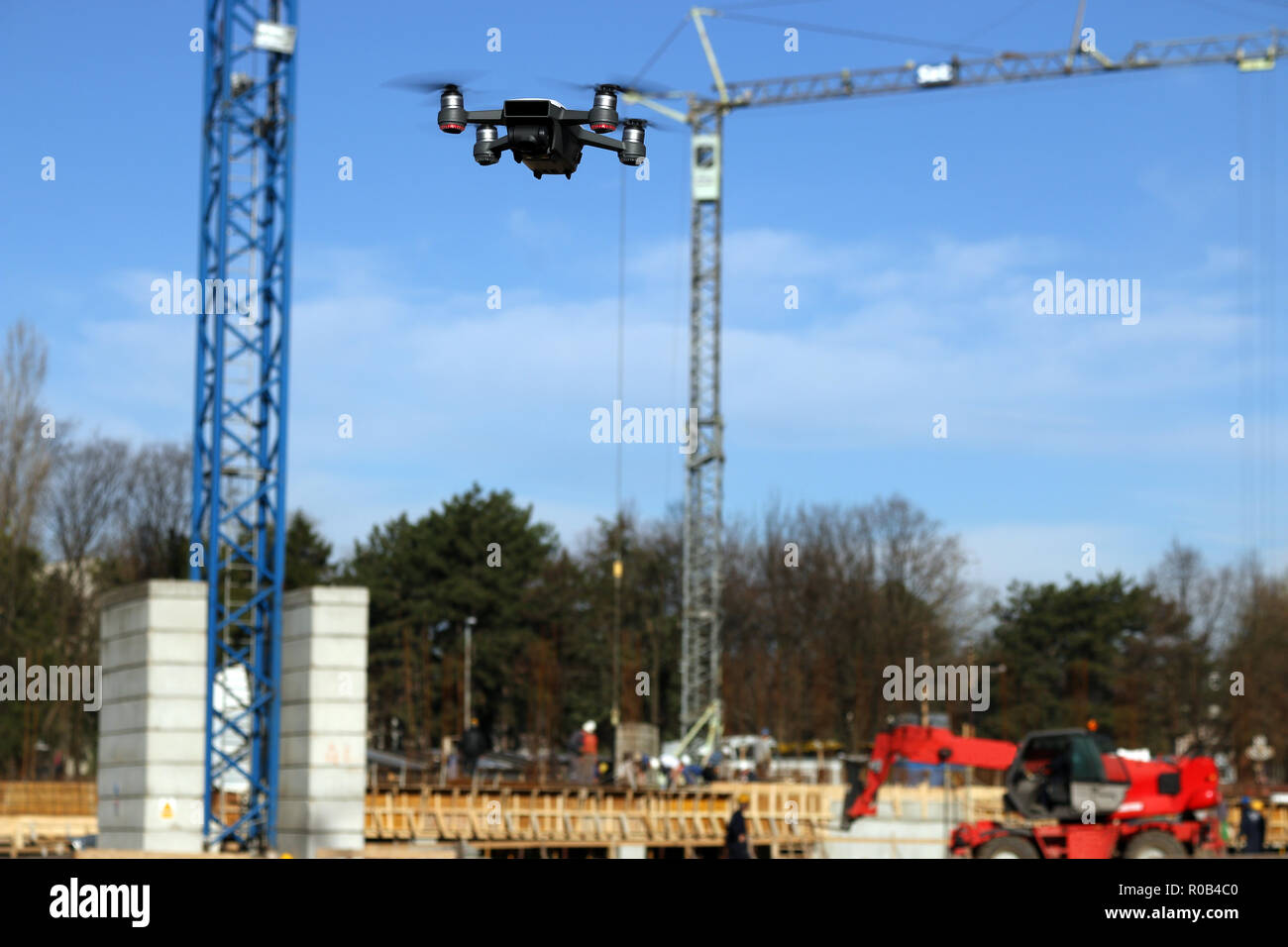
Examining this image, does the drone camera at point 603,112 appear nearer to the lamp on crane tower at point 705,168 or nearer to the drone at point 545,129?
the drone at point 545,129

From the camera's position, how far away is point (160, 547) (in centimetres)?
7994

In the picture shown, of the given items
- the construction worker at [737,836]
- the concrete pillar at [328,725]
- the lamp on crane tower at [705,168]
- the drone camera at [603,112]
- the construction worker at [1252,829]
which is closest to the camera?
the drone camera at [603,112]

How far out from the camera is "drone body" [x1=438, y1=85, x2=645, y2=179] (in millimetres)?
12484

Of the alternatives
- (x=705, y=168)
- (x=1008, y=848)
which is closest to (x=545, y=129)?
(x=1008, y=848)

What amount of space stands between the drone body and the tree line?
201 feet

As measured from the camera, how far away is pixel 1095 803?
27.5 metres

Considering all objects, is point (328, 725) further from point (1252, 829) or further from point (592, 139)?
point (1252, 829)

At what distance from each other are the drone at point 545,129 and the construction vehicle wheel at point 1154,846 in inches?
735

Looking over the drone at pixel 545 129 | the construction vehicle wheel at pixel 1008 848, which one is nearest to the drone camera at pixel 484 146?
the drone at pixel 545 129

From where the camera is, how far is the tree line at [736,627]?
7550 centimetres
